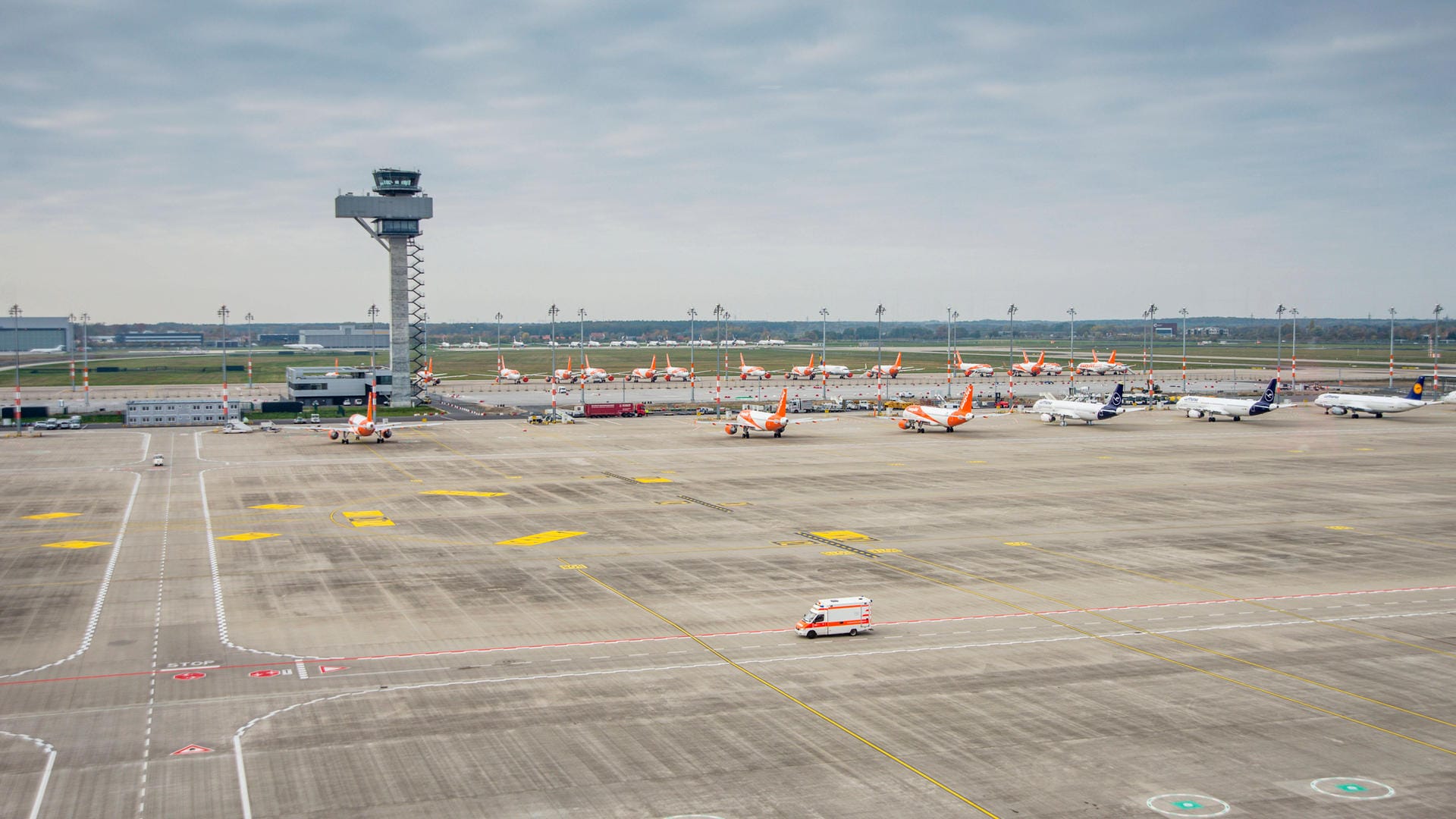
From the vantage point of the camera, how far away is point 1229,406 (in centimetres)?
12612

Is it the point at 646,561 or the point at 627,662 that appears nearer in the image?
the point at 627,662

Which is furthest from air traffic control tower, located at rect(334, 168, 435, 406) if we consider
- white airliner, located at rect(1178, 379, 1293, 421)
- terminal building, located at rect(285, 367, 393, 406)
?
white airliner, located at rect(1178, 379, 1293, 421)

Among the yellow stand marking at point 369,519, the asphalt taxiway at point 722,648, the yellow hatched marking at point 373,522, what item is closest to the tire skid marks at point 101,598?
the asphalt taxiway at point 722,648

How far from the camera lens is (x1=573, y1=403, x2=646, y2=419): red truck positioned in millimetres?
134375

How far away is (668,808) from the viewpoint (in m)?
25.8

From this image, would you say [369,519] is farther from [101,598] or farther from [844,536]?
[844,536]

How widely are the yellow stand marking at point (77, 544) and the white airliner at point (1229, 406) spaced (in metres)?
110

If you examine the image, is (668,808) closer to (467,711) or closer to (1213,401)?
(467,711)

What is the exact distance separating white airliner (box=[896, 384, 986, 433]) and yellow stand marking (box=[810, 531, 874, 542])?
2101 inches

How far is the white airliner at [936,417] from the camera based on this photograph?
114312 mm

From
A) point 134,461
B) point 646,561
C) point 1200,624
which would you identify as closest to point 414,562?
point 646,561

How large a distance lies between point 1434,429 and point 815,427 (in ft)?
214

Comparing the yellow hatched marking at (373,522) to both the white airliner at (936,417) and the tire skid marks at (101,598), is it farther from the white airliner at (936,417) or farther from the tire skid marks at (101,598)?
the white airliner at (936,417)

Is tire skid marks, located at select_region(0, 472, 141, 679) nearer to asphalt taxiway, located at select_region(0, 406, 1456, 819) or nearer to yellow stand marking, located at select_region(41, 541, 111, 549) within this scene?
asphalt taxiway, located at select_region(0, 406, 1456, 819)
